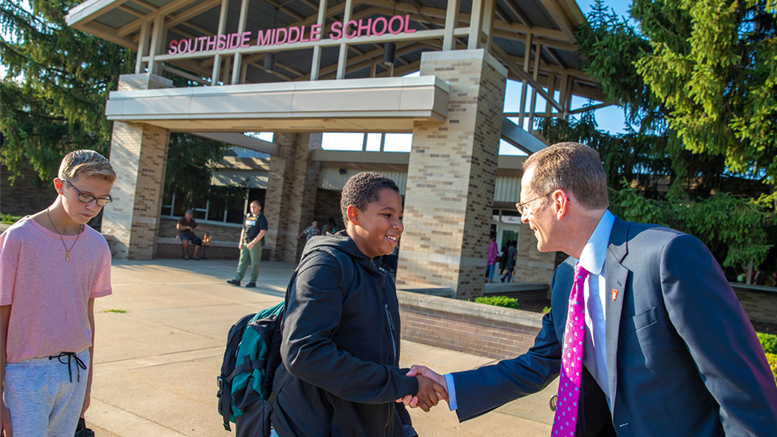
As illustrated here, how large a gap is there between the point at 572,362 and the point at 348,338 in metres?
0.85

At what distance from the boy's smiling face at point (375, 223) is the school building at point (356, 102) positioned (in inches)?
277

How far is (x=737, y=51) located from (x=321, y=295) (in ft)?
31.4

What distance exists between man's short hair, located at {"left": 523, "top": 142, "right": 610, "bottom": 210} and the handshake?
2.92 ft

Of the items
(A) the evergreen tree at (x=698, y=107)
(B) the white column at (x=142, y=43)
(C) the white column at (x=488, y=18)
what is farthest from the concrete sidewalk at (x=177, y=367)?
(B) the white column at (x=142, y=43)

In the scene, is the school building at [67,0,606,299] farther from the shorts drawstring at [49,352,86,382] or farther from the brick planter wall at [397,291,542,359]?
the shorts drawstring at [49,352,86,382]

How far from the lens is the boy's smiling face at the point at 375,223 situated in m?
2.13

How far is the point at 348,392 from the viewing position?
1770 mm

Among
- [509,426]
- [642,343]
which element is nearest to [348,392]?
[642,343]

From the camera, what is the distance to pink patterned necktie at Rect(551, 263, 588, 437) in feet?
5.92

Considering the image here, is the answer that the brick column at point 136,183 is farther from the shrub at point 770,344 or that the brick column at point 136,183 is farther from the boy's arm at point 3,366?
the shrub at point 770,344

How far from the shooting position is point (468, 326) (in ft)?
21.9

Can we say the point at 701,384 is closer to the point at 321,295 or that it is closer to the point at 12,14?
the point at 321,295

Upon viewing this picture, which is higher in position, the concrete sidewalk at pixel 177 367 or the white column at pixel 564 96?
the white column at pixel 564 96

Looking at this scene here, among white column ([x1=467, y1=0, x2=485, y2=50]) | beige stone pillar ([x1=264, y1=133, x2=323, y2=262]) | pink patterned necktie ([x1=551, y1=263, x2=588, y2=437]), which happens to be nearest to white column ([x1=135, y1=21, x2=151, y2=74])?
beige stone pillar ([x1=264, y1=133, x2=323, y2=262])
